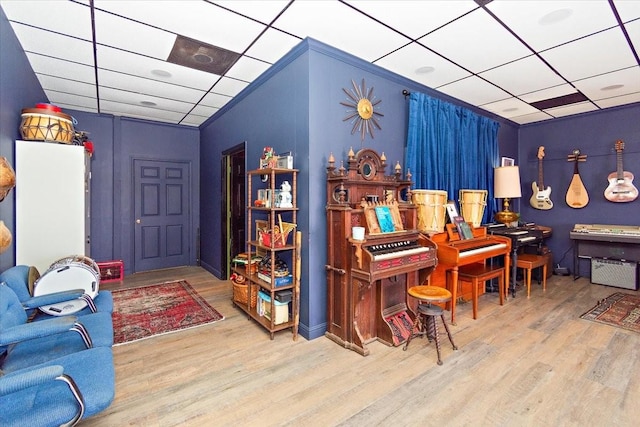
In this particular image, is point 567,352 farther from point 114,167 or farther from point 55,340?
point 114,167

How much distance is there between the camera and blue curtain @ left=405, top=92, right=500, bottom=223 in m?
3.73

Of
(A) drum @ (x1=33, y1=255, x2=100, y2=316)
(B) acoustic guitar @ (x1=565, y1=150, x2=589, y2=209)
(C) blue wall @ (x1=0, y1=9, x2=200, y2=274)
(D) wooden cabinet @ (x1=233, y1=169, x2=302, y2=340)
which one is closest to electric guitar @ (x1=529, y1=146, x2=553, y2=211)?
(B) acoustic guitar @ (x1=565, y1=150, x2=589, y2=209)

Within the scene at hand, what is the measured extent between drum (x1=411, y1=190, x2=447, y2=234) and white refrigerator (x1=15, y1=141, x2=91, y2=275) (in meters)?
3.41

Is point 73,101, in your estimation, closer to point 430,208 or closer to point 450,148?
point 430,208

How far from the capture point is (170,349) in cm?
275

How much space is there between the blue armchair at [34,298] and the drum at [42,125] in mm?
1245

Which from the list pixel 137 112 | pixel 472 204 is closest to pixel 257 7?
pixel 472 204

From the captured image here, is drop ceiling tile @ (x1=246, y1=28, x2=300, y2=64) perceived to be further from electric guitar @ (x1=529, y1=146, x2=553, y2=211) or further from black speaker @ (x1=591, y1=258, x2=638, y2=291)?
black speaker @ (x1=591, y1=258, x2=638, y2=291)

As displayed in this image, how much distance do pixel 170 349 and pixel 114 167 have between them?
4.02 meters

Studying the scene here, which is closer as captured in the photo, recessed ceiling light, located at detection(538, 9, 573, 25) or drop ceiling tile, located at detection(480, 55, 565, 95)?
recessed ceiling light, located at detection(538, 9, 573, 25)

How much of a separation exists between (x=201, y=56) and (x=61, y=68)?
169cm

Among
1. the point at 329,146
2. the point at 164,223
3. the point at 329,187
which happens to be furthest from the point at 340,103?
the point at 164,223

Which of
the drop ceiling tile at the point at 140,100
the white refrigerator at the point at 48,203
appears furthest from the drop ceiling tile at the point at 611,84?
the white refrigerator at the point at 48,203

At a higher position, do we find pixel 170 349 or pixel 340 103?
pixel 340 103
